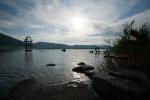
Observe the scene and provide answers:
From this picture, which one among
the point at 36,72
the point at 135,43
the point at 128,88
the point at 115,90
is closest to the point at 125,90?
the point at 128,88

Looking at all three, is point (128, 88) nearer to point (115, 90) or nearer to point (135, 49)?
point (115, 90)

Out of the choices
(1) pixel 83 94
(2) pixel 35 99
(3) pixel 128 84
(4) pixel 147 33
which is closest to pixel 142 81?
(3) pixel 128 84

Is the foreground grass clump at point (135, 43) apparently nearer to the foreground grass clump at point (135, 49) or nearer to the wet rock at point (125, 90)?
the foreground grass clump at point (135, 49)

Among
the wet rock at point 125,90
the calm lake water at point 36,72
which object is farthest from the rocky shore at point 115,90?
the calm lake water at point 36,72

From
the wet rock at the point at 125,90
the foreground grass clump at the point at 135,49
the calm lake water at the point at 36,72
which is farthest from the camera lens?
the calm lake water at the point at 36,72

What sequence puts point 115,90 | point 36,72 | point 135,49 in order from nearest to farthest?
1. point 115,90
2. point 135,49
3. point 36,72

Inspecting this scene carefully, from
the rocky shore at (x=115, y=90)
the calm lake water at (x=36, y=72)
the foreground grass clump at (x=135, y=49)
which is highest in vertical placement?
the foreground grass clump at (x=135, y=49)

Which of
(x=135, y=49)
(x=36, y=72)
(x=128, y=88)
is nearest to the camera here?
(x=128, y=88)

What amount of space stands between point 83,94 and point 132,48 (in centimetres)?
386

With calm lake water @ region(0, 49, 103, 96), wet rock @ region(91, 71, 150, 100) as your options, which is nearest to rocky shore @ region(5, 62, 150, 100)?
wet rock @ region(91, 71, 150, 100)

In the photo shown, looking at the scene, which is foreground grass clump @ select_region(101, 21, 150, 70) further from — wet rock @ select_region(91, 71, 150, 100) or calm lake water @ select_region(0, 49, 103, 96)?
calm lake water @ select_region(0, 49, 103, 96)

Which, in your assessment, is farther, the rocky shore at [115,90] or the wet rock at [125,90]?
the rocky shore at [115,90]

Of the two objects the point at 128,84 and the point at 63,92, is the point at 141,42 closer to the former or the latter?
the point at 128,84

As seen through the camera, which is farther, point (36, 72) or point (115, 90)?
point (36, 72)
